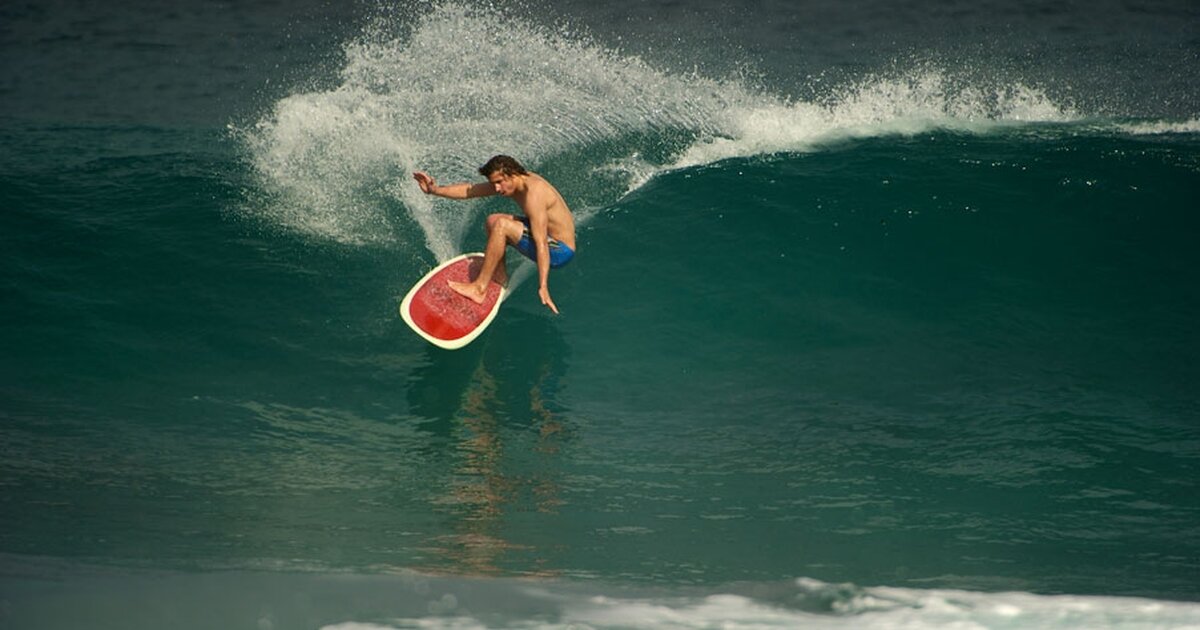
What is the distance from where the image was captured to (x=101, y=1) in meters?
18.5

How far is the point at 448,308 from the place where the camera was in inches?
298

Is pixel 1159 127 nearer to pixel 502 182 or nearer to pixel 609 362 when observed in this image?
pixel 609 362

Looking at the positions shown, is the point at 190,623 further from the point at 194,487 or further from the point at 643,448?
the point at 643,448

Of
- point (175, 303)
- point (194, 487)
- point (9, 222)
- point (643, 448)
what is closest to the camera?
point (194, 487)

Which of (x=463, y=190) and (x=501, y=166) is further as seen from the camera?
(x=463, y=190)

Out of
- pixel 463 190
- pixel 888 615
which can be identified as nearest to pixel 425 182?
pixel 463 190

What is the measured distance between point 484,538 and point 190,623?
1.40 meters

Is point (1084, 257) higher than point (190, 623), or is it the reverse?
point (1084, 257)

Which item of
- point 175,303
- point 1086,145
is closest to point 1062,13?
point 1086,145

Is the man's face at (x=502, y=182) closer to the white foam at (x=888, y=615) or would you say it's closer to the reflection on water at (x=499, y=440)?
the reflection on water at (x=499, y=440)

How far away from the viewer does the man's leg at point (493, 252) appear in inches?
290

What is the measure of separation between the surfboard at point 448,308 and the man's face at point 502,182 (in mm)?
835

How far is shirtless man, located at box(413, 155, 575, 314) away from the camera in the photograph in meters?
7.04

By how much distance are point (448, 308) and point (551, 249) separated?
0.75m
